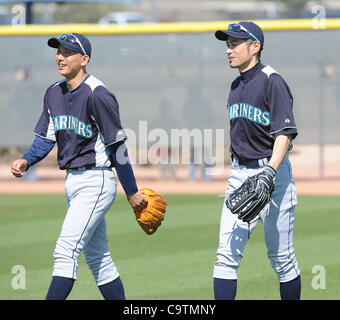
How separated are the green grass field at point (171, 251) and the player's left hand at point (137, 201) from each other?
119 centimetres

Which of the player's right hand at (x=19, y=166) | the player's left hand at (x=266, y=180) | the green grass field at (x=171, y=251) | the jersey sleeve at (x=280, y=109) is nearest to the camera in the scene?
the player's left hand at (x=266, y=180)

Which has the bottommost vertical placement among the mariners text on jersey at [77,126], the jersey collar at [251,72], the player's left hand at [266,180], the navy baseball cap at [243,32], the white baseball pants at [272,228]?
the white baseball pants at [272,228]

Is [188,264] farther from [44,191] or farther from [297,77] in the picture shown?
[297,77]

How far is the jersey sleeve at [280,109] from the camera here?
5.09 metres

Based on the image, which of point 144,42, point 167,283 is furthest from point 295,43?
point 167,283

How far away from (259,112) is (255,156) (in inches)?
11.2

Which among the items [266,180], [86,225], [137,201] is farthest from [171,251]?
[266,180]

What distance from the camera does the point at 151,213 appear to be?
540 centimetres

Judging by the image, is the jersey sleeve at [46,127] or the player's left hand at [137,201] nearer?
the player's left hand at [137,201]

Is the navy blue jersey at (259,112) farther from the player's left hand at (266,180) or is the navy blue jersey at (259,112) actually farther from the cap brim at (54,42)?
the cap brim at (54,42)

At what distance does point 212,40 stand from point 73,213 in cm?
1023

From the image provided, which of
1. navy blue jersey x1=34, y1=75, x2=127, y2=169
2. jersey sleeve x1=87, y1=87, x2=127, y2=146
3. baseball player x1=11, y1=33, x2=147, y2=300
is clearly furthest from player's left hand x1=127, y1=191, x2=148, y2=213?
jersey sleeve x1=87, y1=87, x2=127, y2=146

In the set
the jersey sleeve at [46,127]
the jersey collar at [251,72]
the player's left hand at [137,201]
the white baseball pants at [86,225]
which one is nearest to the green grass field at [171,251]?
the white baseball pants at [86,225]

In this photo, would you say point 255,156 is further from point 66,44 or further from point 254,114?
point 66,44
